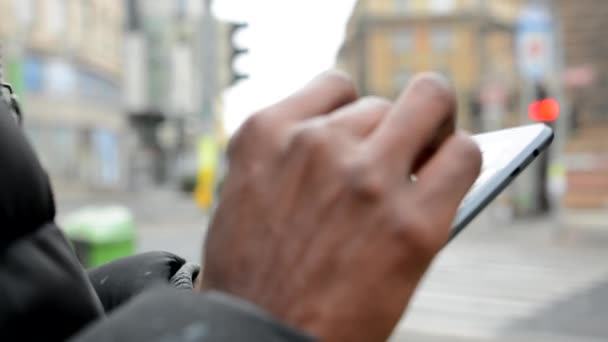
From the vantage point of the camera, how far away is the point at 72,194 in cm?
2959

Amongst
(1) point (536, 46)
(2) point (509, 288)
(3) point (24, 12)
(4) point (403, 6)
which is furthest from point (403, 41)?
(2) point (509, 288)

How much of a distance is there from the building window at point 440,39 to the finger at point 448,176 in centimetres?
5948

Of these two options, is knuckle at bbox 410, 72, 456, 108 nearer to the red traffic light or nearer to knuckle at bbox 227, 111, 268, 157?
knuckle at bbox 227, 111, 268, 157

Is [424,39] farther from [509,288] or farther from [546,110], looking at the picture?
[509,288]

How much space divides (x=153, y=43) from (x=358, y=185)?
Result: 45.8m

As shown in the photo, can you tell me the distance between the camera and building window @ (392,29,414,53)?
58.6m

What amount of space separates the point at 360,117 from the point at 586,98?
677 inches

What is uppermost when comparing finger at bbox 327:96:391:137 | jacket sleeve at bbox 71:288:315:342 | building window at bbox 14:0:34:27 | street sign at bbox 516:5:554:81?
finger at bbox 327:96:391:137

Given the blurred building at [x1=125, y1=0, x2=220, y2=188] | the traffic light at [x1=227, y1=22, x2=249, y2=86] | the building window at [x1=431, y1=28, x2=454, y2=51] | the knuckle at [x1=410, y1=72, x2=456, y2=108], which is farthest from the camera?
the building window at [x1=431, y1=28, x2=454, y2=51]

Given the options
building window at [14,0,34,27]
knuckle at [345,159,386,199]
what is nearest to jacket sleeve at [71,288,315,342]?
knuckle at [345,159,386,199]

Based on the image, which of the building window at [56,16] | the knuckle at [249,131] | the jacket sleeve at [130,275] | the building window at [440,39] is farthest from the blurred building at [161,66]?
the knuckle at [249,131]

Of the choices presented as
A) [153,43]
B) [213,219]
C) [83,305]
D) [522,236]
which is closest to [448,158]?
[213,219]

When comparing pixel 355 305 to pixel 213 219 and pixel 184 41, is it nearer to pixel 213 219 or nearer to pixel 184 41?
pixel 213 219

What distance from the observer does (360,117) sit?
0.69 meters
